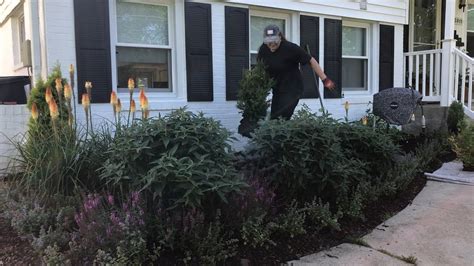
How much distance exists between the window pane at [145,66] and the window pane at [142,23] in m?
0.14

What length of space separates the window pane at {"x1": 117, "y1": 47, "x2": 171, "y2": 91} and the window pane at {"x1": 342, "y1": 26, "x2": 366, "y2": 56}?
3720mm

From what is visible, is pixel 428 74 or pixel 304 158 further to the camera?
pixel 428 74

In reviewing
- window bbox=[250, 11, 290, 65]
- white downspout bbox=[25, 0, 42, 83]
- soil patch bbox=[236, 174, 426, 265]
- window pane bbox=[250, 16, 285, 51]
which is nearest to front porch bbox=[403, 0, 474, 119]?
window bbox=[250, 11, 290, 65]

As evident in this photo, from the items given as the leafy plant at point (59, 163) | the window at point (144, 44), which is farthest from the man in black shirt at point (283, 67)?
the leafy plant at point (59, 163)

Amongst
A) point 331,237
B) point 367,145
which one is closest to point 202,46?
point 367,145

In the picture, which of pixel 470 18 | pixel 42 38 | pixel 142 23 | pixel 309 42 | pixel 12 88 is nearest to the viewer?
pixel 42 38

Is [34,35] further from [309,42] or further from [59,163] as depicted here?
[309,42]

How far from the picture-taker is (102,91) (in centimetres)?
553

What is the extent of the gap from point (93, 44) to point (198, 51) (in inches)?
58.8

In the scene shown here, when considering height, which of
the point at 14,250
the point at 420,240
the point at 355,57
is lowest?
the point at 420,240

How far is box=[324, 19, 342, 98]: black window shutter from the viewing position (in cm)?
762

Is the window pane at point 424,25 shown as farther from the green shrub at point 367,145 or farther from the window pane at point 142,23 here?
the window pane at point 142,23

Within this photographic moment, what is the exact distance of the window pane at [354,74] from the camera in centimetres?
827

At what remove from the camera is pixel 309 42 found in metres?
7.35
